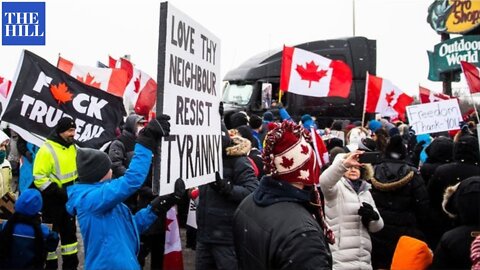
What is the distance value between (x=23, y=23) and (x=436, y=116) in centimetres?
706

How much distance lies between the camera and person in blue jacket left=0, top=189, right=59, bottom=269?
4721mm

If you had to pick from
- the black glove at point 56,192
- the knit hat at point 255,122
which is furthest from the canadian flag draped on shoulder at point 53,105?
the knit hat at point 255,122

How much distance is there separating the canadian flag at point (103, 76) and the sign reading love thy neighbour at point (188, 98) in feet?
19.6

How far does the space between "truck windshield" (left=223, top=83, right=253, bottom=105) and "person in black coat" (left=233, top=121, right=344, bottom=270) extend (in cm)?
1251

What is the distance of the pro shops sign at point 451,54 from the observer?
22.3 metres

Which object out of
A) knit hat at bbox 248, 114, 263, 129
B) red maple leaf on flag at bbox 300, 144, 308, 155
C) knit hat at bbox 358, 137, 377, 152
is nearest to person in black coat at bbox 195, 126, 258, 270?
knit hat at bbox 358, 137, 377, 152

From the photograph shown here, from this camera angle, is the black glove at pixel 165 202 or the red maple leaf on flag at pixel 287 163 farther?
the black glove at pixel 165 202

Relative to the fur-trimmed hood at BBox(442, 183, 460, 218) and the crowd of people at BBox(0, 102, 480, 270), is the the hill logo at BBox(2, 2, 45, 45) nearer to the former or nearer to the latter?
the crowd of people at BBox(0, 102, 480, 270)

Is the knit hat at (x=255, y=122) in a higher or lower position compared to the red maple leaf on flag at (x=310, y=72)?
lower

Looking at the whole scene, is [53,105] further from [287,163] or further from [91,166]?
[287,163]

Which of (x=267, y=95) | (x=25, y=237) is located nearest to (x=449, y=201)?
(x=25, y=237)

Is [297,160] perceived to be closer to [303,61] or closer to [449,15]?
[303,61]

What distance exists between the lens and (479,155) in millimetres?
5465

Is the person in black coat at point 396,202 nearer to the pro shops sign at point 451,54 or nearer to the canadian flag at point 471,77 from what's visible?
the canadian flag at point 471,77
